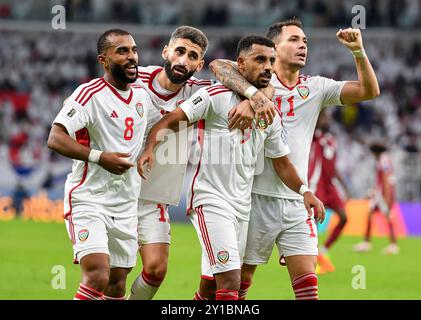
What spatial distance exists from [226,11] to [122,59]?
82.6 feet

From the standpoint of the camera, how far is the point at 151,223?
7676mm

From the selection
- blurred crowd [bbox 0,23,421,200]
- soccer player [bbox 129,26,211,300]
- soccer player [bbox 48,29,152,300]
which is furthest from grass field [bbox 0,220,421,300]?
blurred crowd [bbox 0,23,421,200]

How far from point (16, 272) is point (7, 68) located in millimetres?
19770

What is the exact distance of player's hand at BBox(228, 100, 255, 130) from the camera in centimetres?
684

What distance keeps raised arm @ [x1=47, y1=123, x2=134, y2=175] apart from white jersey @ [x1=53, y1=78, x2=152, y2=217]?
0.17m

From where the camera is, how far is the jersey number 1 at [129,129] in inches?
270

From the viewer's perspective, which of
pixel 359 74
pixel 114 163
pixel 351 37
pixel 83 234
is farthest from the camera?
pixel 359 74

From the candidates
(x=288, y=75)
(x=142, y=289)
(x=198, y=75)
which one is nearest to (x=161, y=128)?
(x=288, y=75)

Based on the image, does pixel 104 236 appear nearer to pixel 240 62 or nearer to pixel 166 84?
pixel 166 84

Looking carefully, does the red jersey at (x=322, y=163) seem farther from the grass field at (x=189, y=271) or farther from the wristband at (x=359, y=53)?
the wristband at (x=359, y=53)

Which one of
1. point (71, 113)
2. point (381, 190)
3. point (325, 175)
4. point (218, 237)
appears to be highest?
point (381, 190)

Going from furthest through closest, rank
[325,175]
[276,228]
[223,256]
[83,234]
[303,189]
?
1. [325,175]
2. [276,228]
3. [303,189]
4. [223,256]
5. [83,234]

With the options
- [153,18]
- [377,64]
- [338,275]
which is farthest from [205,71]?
[338,275]

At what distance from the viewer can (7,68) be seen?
30391 millimetres
